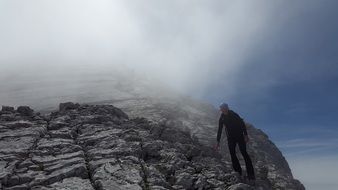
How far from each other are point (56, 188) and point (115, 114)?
1552cm

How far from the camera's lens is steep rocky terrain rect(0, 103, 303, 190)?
2481 centimetres

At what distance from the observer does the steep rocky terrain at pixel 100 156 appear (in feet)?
81.4

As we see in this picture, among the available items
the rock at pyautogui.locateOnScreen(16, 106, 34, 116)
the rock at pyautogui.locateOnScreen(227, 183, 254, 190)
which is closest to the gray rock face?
the rock at pyautogui.locateOnScreen(16, 106, 34, 116)

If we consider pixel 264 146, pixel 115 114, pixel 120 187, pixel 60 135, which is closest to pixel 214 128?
pixel 264 146

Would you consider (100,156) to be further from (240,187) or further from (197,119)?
(197,119)


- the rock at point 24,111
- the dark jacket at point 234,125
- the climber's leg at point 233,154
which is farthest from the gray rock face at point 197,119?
the dark jacket at point 234,125

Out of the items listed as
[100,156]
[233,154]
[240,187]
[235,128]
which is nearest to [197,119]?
[233,154]

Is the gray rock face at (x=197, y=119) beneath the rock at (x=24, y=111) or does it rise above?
above

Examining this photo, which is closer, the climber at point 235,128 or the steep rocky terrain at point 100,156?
the steep rocky terrain at point 100,156

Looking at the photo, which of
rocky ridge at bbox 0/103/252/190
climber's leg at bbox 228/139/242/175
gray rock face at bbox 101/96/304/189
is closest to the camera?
rocky ridge at bbox 0/103/252/190

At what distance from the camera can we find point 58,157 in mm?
27484

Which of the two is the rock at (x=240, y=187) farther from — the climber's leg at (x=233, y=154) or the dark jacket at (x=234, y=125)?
the dark jacket at (x=234, y=125)

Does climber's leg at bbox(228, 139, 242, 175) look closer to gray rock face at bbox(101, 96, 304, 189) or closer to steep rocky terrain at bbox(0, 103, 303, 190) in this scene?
steep rocky terrain at bbox(0, 103, 303, 190)

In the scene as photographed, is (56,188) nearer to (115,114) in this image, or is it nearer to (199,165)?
(199,165)
